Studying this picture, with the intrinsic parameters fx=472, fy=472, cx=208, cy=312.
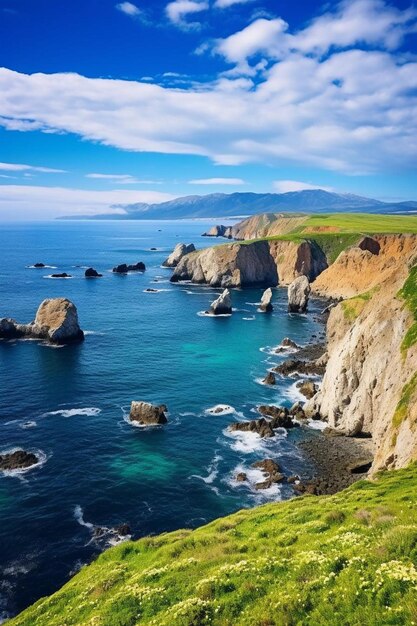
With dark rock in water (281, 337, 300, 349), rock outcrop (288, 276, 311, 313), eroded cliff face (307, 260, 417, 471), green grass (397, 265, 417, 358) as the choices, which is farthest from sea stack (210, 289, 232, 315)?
green grass (397, 265, 417, 358)

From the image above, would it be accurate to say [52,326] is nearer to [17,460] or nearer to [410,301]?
[17,460]

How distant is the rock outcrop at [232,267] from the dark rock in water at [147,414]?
11794 cm

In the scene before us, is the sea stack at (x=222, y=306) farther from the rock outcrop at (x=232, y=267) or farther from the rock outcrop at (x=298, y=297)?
the rock outcrop at (x=232, y=267)

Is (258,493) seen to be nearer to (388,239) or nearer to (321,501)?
(321,501)

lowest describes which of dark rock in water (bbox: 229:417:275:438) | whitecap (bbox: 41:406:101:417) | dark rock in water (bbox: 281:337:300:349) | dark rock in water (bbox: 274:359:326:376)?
whitecap (bbox: 41:406:101:417)

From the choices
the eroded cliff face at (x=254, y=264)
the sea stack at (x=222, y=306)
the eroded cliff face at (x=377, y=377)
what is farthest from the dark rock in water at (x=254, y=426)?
the eroded cliff face at (x=254, y=264)

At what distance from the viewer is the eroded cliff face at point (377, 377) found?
46.2 metres

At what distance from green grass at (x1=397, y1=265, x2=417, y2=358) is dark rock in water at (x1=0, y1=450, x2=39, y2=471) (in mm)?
43143

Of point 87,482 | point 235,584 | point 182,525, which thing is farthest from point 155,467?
point 235,584

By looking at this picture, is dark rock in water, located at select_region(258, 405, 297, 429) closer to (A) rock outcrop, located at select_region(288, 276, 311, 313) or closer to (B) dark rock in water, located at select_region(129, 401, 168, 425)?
(B) dark rock in water, located at select_region(129, 401, 168, 425)

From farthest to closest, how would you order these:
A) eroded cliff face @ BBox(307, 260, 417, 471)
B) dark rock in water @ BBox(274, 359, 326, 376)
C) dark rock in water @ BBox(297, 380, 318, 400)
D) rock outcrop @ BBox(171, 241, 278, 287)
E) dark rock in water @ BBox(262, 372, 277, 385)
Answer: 1. rock outcrop @ BBox(171, 241, 278, 287)
2. dark rock in water @ BBox(274, 359, 326, 376)
3. dark rock in water @ BBox(262, 372, 277, 385)
4. dark rock in water @ BBox(297, 380, 318, 400)
5. eroded cliff face @ BBox(307, 260, 417, 471)

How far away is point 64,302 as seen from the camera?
10044 cm

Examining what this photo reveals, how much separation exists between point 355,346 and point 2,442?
4701 cm

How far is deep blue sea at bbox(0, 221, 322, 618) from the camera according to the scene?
4266cm
